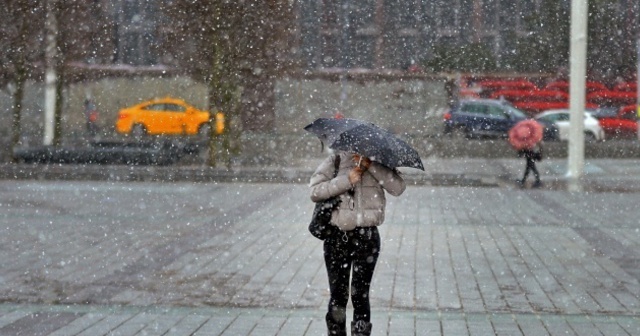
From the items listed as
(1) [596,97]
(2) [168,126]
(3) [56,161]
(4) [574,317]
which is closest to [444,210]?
(4) [574,317]

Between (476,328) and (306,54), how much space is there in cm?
4381

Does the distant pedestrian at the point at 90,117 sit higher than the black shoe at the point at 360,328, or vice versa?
the distant pedestrian at the point at 90,117

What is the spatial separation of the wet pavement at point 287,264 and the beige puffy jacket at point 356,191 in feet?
4.80

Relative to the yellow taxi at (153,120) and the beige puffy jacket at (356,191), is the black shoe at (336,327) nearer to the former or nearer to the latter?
the beige puffy jacket at (356,191)

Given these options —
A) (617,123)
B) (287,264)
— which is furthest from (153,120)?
A: (287,264)

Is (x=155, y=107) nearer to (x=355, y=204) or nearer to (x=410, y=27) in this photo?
(x=410, y=27)

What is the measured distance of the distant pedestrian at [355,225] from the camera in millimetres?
6598

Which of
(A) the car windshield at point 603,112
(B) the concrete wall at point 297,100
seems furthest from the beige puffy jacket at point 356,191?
(A) the car windshield at point 603,112

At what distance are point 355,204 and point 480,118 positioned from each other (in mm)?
33885

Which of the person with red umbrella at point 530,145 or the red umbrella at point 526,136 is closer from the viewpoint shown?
the person with red umbrella at point 530,145

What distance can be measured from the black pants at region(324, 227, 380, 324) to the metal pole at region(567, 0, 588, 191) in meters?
16.2

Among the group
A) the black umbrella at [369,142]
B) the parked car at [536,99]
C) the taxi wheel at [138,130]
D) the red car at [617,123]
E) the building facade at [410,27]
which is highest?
the building facade at [410,27]

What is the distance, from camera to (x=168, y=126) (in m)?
40.1

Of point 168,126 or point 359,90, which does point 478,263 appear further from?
point 359,90
